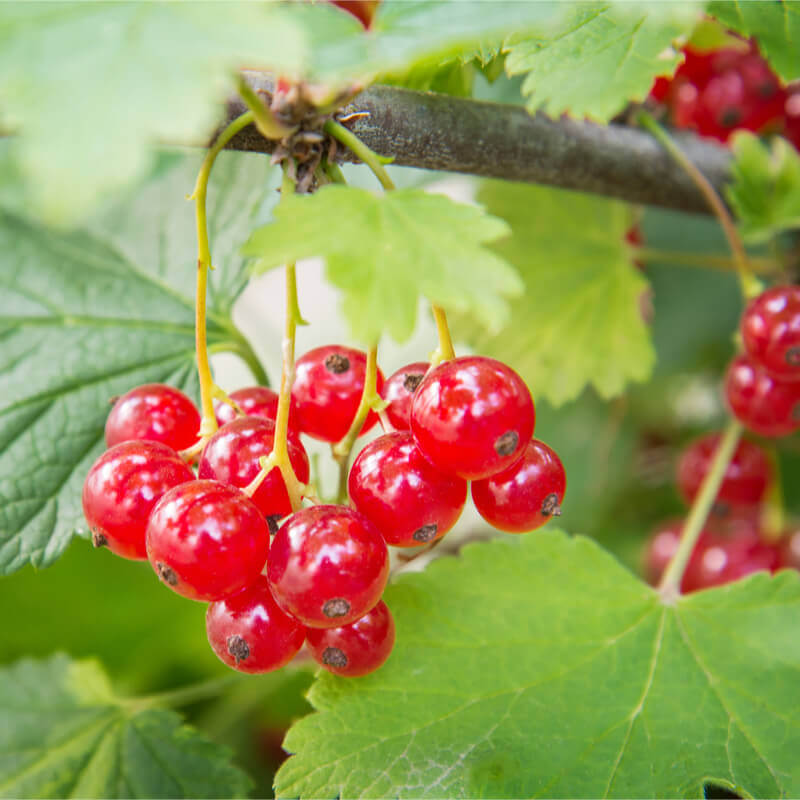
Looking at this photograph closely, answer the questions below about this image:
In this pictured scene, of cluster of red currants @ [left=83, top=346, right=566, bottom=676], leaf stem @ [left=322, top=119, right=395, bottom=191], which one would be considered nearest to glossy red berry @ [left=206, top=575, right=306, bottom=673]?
cluster of red currants @ [left=83, top=346, right=566, bottom=676]

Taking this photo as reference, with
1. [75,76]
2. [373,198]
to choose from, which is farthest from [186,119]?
[373,198]

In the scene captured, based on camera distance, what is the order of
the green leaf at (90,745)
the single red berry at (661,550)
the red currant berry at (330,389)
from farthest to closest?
the single red berry at (661,550) → the green leaf at (90,745) → the red currant berry at (330,389)

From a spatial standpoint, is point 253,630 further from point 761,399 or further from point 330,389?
point 761,399

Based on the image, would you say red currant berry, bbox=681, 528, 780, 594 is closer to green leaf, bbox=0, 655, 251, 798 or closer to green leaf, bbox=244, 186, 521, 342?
green leaf, bbox=0, 655, 251, 798

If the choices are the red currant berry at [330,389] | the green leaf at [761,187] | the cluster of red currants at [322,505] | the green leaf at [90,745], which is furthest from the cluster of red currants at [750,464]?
the green leaf at [90,745]

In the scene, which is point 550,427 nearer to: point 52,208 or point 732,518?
point 732,518

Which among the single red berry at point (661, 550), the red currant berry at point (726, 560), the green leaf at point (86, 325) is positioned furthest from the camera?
the single red berry at point (661, 550)

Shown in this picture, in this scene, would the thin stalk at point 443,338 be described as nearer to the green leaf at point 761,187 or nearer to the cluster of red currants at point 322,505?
the cluster of red currants at point 322,505

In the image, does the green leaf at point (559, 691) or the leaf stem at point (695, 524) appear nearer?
the green leaf at point (559, 691)
